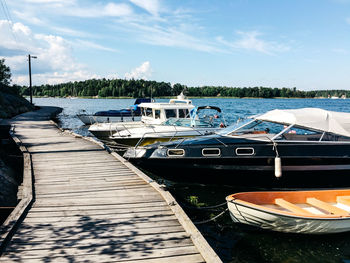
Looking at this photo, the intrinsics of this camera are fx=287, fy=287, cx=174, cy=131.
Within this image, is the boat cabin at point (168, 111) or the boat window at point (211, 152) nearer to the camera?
the boat window at point (211, 152)

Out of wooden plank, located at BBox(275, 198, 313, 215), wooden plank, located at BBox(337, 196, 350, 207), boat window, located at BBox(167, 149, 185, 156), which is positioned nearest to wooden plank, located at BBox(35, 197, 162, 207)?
boat window, located at BBox(167, 149, 185, 156)

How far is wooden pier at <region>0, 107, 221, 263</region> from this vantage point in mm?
4293

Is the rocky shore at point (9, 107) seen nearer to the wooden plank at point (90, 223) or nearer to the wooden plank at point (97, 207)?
the wooden plank at point (97, 207)

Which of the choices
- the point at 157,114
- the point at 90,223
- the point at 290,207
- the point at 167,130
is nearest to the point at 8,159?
the point at 167,130

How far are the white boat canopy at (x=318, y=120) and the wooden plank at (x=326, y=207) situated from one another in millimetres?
2326

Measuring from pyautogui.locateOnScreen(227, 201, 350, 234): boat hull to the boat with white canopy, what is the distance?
2.21 metres

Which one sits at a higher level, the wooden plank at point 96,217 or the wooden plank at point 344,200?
the wooden plank at point 96,217

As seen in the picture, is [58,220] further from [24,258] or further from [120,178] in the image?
[120,178]

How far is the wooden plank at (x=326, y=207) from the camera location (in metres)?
6.65

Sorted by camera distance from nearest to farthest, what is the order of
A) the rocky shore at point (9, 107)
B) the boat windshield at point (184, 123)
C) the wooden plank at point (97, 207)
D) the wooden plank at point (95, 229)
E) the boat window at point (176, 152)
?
the wooden plank at point (95, 229) < the wooden plank at point (97, 207) < the boat window at point (176, 152) < the boat windshield at point (184, 123) < the rocky shore at point (9, 107)

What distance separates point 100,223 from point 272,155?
5528 millimetres

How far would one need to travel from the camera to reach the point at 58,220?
17.7 ft

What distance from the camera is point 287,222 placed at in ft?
20.7

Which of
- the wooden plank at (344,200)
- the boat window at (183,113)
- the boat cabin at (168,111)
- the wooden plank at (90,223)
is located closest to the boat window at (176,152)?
the wooden plank at (90,223)
